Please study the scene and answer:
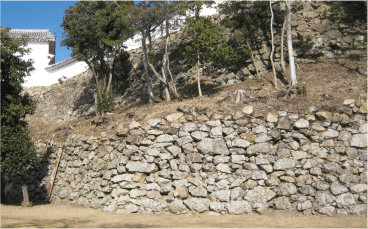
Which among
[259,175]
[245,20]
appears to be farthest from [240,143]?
[245,20]

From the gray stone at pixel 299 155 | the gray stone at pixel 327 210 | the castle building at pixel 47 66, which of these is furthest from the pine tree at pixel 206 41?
the castle building at pixel 47 66

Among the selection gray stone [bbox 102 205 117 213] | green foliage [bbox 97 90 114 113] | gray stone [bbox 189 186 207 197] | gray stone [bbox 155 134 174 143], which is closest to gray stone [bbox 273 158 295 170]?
gray stone [bbox 189 186 207 197]

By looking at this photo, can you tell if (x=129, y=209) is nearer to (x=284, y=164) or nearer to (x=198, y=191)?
(x=198, y=191)

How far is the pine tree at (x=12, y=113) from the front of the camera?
1073 centimetres

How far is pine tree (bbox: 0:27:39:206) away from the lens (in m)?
10.7

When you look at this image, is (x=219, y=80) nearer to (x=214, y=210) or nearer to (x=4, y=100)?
(x=214, y=210)

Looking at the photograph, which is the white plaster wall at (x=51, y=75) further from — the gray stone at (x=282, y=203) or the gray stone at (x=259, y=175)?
the gray stone at (x=282, y=203)

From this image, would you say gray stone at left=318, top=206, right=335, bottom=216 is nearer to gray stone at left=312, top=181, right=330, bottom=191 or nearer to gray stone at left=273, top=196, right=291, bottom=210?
gray stone at left=312, top=181, right=330, bottom=191

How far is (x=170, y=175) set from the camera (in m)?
9.50

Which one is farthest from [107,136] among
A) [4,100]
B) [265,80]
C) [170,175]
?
[265,80]

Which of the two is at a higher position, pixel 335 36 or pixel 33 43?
pixel 33 43

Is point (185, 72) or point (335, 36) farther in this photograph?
point (185, 72)

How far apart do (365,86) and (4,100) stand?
14.2 meters

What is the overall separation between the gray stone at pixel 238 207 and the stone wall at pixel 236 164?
0.03 metres
